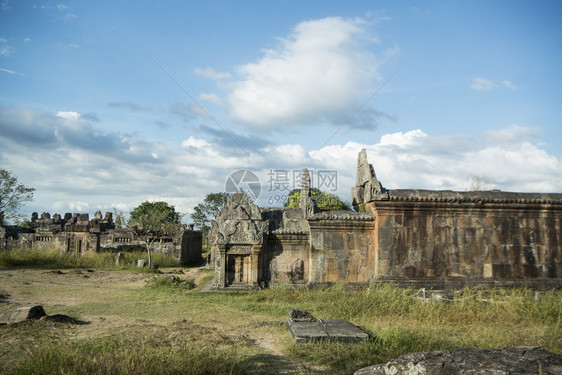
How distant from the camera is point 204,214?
4931 centimetres

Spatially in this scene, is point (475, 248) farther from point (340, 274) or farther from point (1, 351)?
point (1, 351)

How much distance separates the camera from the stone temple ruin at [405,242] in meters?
10.5

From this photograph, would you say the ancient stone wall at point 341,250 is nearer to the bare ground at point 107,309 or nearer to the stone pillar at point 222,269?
the stone pillar at point 222,269

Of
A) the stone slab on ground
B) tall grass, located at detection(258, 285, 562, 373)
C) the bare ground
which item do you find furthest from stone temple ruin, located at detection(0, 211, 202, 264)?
the stone slab on ground

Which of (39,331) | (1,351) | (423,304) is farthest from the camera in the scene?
(423,304)

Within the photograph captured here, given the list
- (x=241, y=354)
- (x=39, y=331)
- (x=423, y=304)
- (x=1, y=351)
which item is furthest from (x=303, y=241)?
(x=1, y=351)

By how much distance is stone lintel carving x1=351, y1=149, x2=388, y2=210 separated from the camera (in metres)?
10.5

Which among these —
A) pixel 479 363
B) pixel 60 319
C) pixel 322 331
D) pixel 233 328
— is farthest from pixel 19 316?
pixel 479 363

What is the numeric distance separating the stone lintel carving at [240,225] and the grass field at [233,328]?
143 cm

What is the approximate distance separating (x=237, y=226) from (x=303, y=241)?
189 centimetres

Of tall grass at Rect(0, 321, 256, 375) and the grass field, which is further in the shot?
the grass field

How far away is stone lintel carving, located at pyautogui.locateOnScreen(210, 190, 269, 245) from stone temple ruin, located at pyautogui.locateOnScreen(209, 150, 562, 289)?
1.1 inches

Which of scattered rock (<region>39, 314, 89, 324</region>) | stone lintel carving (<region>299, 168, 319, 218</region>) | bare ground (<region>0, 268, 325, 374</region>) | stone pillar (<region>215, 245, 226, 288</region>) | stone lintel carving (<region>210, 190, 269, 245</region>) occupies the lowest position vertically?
bare ground (<region>0, 268, 325, 374</region>)

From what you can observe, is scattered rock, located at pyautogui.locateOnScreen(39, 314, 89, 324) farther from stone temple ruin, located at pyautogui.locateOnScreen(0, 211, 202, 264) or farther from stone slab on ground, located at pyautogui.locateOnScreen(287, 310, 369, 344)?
stone temple ruin, located at pyautogui.locateOnScreen(0, 211, 202, 264)
